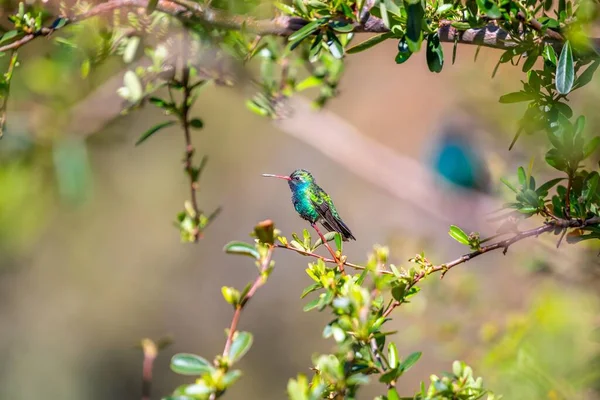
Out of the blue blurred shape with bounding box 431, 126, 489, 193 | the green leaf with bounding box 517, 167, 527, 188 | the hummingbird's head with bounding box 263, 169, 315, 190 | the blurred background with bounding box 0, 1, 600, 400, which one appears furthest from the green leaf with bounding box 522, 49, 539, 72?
the blue blurred shape with bounding box 431, 126, 489, 193

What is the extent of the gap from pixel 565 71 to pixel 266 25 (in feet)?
1.33

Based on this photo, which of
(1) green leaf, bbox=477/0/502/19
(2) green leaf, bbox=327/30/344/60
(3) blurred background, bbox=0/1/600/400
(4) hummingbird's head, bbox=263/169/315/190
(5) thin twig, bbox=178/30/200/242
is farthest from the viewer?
(3) blurred background, bbox=0/1/600/400

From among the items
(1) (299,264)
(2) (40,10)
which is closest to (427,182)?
(1) (299,264)

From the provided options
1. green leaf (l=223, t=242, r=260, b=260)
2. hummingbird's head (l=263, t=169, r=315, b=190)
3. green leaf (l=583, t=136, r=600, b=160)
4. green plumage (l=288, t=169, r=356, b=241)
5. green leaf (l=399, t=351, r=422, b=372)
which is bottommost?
green leaf (l=399, t=351, r=422, b=372)

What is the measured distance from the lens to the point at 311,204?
941 mm

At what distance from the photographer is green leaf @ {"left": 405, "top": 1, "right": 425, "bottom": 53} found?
720 mm

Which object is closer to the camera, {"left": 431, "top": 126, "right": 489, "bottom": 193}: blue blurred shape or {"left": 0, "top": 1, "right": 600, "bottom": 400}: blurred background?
{"left": 431, "top": 126, "right": 489, "bottom": 193}: blue blurred shape

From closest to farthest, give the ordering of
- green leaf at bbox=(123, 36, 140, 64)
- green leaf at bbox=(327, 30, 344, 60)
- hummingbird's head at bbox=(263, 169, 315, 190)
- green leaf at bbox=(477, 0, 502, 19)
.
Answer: green leaf at bbox=(477, 0, 502, 19)
green leaf at bbox=(327, 30, 344, 60)
hummingbird's head at bbox=(263, 169, 315, 190)
green leaf at bbox=(123, 36, 140, 64)

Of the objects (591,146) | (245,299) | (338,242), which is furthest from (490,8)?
(245,299)

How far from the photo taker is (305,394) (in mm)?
613

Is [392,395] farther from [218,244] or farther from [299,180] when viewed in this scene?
[218,244]

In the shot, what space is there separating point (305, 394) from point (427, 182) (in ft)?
7.28

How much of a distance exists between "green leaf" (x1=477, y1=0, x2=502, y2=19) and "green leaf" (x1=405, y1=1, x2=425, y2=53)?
2.5 inches

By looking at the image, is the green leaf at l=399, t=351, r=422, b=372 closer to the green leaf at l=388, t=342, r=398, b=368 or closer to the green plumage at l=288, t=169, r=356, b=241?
the green leaf at l=388, t=342, r=398, b=368
